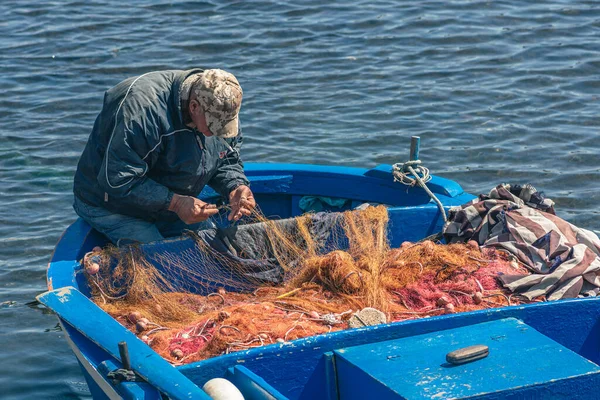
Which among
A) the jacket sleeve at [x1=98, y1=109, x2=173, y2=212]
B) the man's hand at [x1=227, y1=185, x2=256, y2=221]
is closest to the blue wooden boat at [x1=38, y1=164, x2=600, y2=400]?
the jacket sleeve at [x1=98, y1=109, x2=173, y2=212]

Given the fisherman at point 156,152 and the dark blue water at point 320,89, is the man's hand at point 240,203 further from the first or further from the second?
the dark blue water at point 320,89

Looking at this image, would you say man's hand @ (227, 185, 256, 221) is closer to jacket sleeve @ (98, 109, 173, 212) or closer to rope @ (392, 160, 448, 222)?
jacket sleeve @ (98, 109, 173, 212)

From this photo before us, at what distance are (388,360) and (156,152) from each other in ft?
7.11

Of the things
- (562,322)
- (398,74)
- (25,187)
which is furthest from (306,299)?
(398,74)

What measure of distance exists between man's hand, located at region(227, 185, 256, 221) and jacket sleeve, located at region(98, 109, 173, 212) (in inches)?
21.7

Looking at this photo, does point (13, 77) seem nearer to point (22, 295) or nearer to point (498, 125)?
point (22, 295)

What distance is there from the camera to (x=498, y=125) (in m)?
10.9

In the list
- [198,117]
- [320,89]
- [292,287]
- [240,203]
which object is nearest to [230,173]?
[240,203]

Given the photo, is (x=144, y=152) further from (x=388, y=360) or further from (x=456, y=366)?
(x=456, y=366)

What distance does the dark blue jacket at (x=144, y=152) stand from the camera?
17.7ft

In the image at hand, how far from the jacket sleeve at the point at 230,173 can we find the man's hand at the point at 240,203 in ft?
0.42

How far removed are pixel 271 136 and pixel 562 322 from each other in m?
6.29

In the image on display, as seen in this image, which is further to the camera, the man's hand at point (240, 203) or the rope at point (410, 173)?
the rope at point (410, 173)

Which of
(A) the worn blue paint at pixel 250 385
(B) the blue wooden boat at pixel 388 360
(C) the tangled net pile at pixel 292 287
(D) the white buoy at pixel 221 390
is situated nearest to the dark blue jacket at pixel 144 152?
(C) the tangled net pile at pixel 292 287
